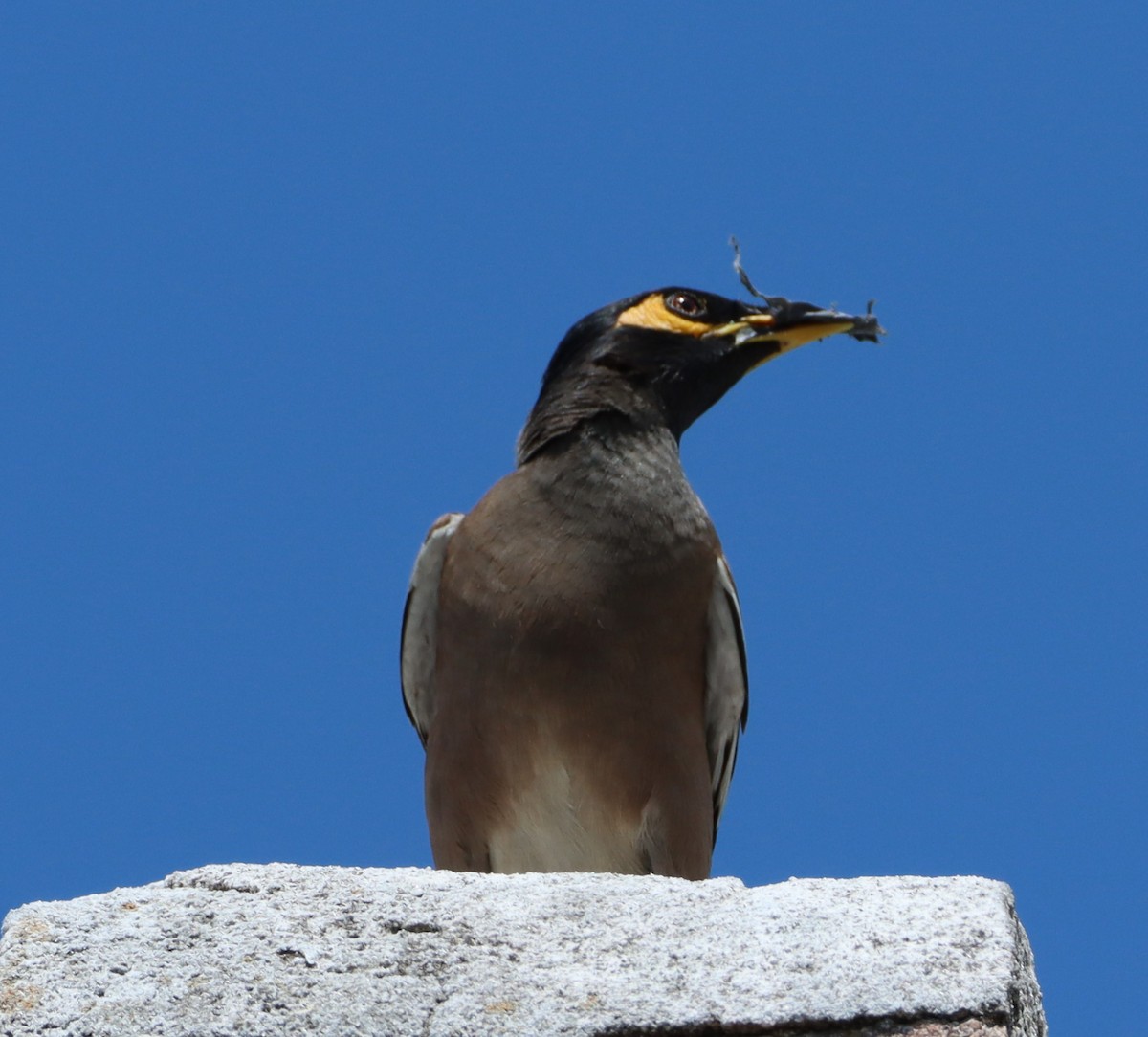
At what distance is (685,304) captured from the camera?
636 centimetres

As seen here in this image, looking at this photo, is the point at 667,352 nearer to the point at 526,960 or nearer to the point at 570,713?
the point at 570,713

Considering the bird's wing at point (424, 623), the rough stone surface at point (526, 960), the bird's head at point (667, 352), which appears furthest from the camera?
the bird's head at point (667, 352)

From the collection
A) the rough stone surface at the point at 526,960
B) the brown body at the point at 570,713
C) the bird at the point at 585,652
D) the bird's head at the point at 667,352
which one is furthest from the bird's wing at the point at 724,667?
the rough stone surface at the point at 526,960

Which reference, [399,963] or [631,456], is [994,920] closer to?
[399,963]

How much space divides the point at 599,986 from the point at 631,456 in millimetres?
3220

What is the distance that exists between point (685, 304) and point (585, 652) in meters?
1.67

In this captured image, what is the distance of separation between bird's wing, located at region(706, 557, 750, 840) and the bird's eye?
3.45 ft

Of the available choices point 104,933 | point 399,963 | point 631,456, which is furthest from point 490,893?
point 631,456

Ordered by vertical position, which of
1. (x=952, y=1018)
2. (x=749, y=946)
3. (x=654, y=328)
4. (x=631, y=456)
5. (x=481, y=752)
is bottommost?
(x=952, y=1018)

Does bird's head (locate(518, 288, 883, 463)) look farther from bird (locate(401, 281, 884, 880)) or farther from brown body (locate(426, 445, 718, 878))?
brown body (locate(426, 445, 718, 878))

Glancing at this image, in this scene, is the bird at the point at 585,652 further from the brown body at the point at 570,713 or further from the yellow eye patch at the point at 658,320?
the yellow eye patch at the point at 658,320

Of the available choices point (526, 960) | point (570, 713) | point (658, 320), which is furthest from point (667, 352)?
point (526, 960)

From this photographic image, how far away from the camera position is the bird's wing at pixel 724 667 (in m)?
5.75

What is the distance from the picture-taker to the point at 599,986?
112 inches
